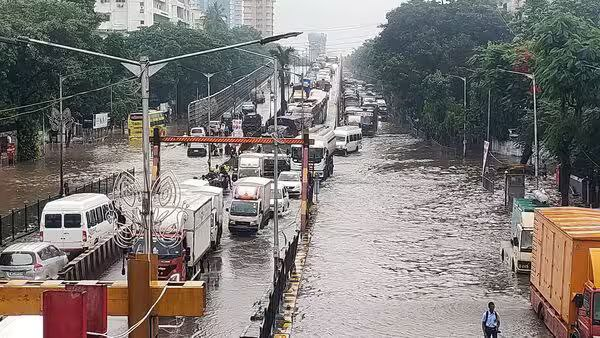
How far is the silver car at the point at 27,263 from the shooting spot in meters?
22.3

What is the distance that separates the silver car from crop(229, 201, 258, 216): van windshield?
987 centimetres

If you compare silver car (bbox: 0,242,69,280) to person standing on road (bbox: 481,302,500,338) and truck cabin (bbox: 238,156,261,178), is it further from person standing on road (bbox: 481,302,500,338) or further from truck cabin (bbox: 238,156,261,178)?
truck cabin (bbox: 238,156,261,178)

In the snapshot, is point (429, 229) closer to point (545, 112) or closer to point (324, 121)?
point (545, 112)

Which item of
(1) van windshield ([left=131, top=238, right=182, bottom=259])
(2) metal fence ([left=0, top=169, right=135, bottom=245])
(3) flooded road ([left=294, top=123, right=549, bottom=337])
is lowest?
(3) flooded road ([left=294, top=123, right=549, bottom=337])

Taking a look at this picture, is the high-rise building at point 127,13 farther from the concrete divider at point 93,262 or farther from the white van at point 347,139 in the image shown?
the concrete divider at point 93,262

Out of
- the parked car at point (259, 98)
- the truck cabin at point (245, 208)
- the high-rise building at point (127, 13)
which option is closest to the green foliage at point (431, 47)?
the parked car at point (259, 98)

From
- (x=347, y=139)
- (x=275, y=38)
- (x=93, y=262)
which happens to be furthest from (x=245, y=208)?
(x=347, y=139)

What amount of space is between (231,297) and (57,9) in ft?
138

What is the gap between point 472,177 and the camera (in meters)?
51.3

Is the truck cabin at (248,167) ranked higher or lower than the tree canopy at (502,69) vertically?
lower

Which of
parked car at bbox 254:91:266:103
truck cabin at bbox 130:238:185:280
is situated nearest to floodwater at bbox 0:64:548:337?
truck cabin at bbox 130:238:185:280

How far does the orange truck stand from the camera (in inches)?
658

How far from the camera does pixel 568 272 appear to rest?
700 inches

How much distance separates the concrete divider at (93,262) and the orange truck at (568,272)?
11.3 meters
